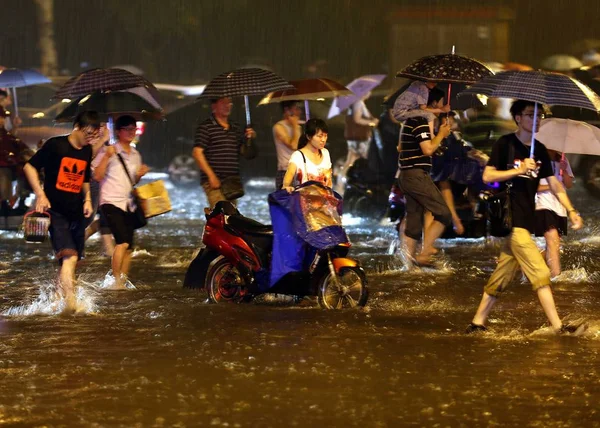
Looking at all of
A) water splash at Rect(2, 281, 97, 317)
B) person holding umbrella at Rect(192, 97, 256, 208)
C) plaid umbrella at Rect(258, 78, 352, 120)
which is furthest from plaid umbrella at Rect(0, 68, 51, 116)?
water splash at Rect(2, 281, 97, 317)

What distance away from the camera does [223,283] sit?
34.3 ft

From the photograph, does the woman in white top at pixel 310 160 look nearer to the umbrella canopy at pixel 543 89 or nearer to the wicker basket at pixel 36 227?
the umbrella canopy at pixel 543 89

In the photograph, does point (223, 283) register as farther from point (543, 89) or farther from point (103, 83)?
point (543, 89)

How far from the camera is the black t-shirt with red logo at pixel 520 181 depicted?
8.70 m

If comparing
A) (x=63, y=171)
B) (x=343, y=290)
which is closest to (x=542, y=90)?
(x=343, y=290)

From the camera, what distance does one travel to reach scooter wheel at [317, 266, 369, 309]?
9.81m

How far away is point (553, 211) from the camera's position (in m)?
11.4

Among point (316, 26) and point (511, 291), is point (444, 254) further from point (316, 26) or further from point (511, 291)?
point (316, 26)

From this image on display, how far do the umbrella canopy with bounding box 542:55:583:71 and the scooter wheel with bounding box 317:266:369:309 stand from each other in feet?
42.6

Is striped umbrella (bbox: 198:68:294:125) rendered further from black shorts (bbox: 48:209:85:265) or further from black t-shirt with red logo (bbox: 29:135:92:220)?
black shorts (bbox: 48:209:85:265)

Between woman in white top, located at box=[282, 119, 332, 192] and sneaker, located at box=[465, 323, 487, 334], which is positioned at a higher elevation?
woman in white top, located at box=[282, 119, 332, 192]

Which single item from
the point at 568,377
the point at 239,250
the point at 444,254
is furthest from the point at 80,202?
the point at 444,254

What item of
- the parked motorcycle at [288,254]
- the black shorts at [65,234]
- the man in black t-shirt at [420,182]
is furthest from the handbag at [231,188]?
the black shorts at [65,234]

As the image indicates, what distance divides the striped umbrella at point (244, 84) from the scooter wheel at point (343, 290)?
2820 mm
